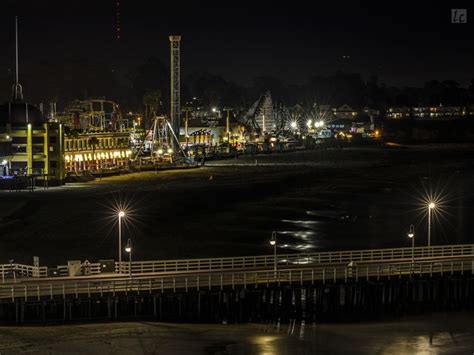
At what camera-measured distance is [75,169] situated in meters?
84.6

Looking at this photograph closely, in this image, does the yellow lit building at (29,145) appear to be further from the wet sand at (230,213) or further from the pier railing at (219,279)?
the pier railing at (219,279)

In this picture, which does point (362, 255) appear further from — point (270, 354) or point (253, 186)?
point (253, 186)

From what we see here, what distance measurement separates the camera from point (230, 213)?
51.8m

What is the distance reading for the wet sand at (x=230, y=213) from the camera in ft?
132

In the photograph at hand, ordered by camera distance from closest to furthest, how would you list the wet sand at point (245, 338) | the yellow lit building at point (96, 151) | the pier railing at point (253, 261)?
the wet sand at point (245, 338) → the pier railing at point (253, 261) → the yellow lit building at point (96, 151)

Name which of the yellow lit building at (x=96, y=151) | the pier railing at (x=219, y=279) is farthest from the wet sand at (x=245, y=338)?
the yellow lit building at (x=96, y=151)

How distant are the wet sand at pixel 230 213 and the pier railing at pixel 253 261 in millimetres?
3850

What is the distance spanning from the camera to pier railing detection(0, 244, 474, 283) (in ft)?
102

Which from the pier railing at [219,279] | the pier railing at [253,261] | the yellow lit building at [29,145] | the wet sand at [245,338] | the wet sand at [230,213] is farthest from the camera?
the yellow lit building at [29,145]

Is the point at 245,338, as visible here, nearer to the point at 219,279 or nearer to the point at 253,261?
the point at 219,279

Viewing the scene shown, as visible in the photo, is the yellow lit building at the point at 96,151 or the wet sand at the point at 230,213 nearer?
the wet sand at the point at 230,213

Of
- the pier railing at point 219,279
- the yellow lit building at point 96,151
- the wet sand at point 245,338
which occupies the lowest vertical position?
the wet sand at point 245,338

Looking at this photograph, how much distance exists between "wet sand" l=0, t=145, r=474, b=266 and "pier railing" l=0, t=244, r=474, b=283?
3850mm

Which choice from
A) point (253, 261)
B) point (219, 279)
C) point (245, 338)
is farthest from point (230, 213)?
point (245, 338)
